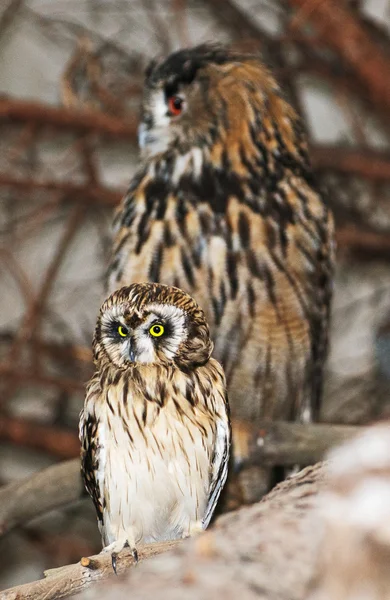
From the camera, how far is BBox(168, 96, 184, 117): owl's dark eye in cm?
176

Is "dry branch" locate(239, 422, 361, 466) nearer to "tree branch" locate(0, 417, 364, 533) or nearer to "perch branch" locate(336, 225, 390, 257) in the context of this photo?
"tree branch" locate(0, 417, 364, 533)

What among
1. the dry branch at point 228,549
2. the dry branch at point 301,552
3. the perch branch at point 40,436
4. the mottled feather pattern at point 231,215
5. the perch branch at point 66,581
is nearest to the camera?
the dry branch at point 301,552

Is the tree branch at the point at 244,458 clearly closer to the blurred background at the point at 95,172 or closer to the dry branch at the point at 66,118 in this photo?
the blurred background at the point at 95,172

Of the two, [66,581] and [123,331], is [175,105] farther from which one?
[66,581]

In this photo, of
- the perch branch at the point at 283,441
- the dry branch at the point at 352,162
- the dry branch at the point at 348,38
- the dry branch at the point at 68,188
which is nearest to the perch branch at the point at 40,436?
the dry branch at the point at 68,188

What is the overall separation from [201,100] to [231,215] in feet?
0.71

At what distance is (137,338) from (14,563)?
204 centimetres

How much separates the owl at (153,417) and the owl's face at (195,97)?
0.57 meters

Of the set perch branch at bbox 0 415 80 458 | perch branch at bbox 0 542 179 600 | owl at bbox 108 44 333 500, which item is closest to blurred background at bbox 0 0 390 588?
perch branch at bbox 0 415 80 458


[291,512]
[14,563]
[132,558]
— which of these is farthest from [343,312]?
[291,512]

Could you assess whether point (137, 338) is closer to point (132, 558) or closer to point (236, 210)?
point (132, 558)

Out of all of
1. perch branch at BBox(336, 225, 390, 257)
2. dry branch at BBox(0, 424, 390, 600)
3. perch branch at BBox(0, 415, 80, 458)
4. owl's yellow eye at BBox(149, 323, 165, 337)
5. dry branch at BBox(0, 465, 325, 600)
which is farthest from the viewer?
perch branch at BBox(336, 225, 390, 257)

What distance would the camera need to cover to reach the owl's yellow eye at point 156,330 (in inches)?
49.3

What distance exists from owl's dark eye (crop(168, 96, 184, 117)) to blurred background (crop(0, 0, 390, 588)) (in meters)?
1.06
